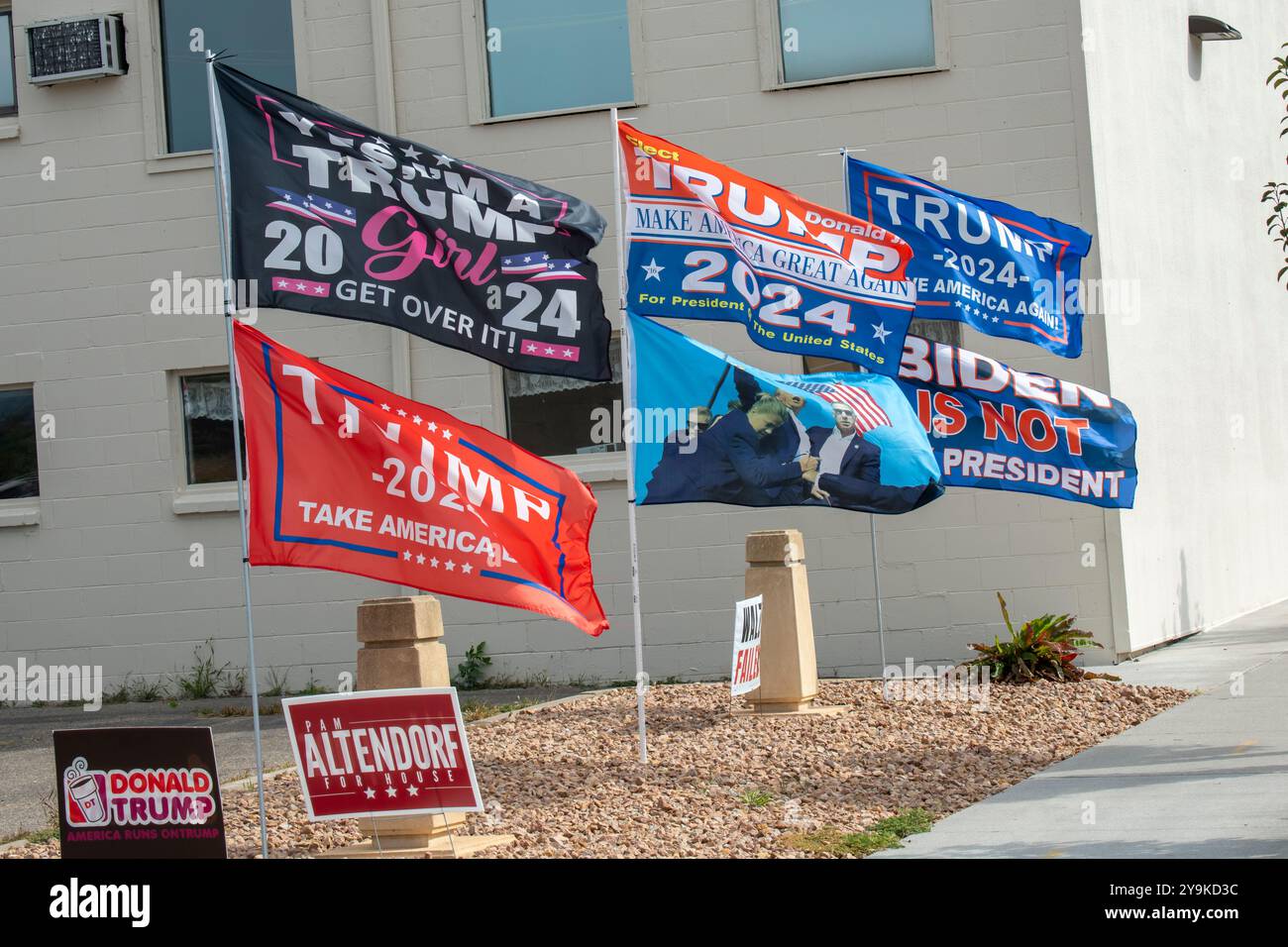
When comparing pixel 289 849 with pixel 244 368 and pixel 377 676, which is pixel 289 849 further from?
pixel 244 368

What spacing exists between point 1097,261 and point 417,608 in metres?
8.22

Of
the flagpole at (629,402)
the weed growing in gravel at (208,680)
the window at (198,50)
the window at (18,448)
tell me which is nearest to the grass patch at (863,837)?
the flagpole at (629,402)

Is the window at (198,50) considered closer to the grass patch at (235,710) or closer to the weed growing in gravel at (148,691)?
the weed growing in gravel at (148,691)

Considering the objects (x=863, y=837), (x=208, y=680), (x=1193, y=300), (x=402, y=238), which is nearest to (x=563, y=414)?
(x=208, y=680)

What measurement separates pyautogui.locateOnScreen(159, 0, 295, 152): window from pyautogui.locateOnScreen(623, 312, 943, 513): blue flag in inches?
290

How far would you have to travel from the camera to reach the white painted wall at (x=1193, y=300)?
13.8 meters

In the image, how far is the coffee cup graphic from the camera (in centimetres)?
572

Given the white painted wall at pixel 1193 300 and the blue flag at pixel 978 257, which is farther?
the white painted wall at pixel 1193 300

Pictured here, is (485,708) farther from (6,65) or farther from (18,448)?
(6,65)

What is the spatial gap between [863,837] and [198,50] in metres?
10.9

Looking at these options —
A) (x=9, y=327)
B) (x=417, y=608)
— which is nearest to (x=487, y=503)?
(x=417, y=608)

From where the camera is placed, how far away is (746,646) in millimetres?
9977

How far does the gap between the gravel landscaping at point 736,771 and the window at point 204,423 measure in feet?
15.6

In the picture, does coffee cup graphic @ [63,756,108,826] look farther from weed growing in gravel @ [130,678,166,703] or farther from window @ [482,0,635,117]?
window @ [482,0,635,117]
